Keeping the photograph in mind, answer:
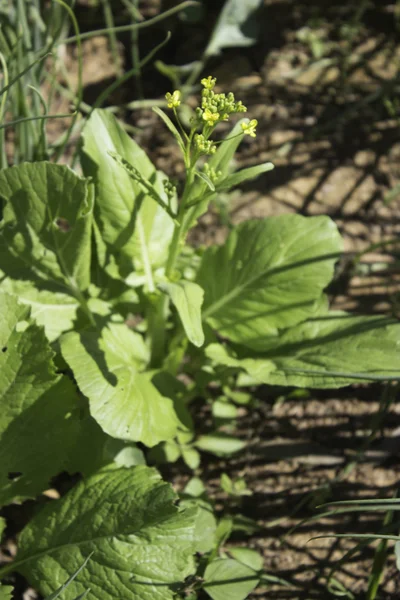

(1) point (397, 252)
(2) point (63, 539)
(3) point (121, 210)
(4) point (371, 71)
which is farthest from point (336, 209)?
(2) point (63, 539)

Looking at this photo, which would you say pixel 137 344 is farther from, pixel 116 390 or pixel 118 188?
pixel 118 188

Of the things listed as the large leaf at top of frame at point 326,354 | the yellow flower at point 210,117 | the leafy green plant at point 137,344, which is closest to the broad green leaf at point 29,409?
the leafy green plant at point 137,344

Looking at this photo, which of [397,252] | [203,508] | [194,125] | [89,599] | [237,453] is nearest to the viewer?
[194,125]

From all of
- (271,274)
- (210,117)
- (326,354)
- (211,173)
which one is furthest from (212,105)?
(326,354)

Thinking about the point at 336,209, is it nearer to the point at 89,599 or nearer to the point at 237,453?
the point at 237,453

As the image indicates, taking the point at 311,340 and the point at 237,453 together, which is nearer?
the point at 311,340

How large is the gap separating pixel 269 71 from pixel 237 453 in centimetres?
162

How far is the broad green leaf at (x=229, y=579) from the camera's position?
5.24 ft

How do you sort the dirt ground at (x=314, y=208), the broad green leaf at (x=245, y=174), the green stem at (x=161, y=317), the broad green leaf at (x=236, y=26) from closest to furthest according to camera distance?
1. the broad green leaf at (x=245, y=174)
2. the green stem at (x=161, y=317)
3. the dirt ground at (x=314, y=208)
4. the broad green leaf at (x=236, y=26)

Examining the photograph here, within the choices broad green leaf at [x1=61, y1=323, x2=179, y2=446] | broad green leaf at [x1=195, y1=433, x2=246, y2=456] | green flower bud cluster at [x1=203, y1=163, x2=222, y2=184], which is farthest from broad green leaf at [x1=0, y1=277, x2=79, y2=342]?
green flower bud cluster at [x1=203, y1=163, x2=222, y2=184]

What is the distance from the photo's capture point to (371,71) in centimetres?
275

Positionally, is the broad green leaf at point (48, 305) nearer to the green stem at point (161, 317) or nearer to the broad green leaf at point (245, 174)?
the green stem at point (161, 317)

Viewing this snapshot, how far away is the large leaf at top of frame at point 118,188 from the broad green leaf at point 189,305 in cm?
24

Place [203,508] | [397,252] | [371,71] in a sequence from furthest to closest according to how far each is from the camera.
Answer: [371,71] < [397,252] < [203,508]
